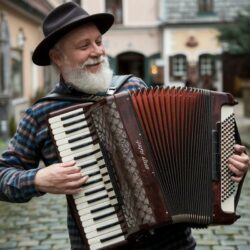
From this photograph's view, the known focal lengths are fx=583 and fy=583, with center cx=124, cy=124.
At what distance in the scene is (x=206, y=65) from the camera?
2602 centimetres

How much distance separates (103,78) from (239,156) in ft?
2.05

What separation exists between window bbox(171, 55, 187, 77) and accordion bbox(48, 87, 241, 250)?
23629 mm

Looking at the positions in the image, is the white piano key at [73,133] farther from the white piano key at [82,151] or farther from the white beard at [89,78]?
the white beard at [89,78]

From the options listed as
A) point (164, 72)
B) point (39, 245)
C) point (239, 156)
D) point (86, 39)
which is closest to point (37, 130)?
point (86, 39)

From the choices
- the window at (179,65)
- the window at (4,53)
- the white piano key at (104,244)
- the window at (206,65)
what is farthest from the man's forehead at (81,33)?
the window at (206,65)

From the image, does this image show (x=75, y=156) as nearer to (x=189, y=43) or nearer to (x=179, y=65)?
(x=189, y=43)

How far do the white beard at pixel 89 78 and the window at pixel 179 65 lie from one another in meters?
23.5

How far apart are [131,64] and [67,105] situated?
25234 mm

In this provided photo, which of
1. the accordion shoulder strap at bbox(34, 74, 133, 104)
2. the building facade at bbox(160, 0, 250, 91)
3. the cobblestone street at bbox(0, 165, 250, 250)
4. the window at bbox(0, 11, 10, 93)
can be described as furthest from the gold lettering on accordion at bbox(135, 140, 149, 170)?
the building facade at bbox(160, 0, 250, 91)

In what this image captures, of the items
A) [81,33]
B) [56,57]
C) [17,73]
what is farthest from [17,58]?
[81,33]

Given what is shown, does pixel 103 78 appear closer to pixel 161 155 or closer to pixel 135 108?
pixel 135 108

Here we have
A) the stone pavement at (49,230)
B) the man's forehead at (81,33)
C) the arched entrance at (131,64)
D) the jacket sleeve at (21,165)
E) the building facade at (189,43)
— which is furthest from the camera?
the arched entrance at (131,64)

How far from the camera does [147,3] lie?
26.7 metres

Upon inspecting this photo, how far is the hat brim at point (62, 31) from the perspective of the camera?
232cm
